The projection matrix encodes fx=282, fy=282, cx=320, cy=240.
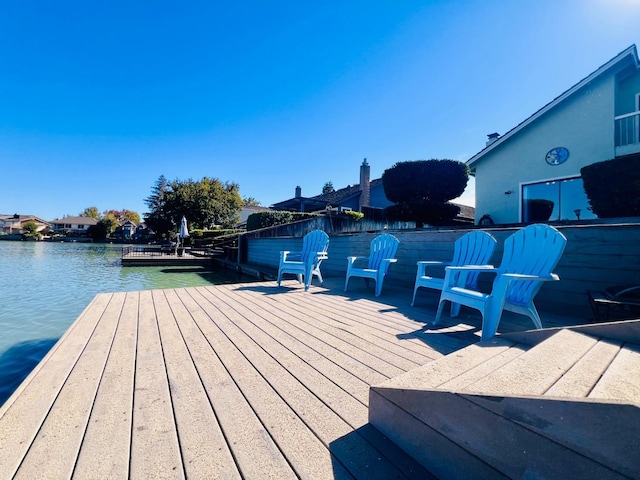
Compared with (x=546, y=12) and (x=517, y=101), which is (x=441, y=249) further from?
(x=517, y=101)

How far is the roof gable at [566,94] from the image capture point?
21.6 feet

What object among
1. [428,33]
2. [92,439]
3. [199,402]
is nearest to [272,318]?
[199,402]

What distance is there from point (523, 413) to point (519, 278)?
145 centimetres

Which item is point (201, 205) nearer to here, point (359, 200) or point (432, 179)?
point (359, 200)

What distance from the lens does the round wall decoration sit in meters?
7.35

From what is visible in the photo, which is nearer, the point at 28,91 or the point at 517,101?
the point at 517,101

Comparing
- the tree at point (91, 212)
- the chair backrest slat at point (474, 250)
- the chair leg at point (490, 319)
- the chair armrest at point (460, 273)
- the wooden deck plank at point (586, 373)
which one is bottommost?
the chair leg at point (490, 319)

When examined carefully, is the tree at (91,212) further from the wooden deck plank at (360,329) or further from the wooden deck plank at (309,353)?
the wooden deck plank at (360,329)

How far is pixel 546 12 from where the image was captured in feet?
18.5

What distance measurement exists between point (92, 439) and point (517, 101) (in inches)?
427

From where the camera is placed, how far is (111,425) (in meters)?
1.15

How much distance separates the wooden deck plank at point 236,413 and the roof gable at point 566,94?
30.8 ft

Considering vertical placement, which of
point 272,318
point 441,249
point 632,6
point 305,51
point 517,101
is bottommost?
point 272,318

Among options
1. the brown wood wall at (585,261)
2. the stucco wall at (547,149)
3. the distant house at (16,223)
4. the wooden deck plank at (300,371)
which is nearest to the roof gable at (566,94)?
the stucco wall at (547,149)
